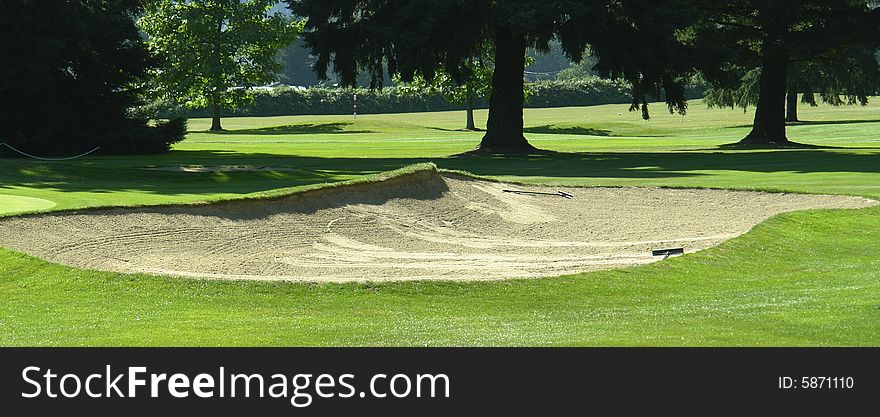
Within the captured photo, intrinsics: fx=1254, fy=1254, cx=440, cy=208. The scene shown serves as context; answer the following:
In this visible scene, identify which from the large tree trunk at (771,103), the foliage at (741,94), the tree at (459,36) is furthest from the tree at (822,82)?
the tree at (459,36)

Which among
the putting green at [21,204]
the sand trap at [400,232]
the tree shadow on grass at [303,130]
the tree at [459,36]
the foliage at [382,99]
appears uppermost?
the tree at [459,36]

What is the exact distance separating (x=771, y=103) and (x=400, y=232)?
31.7 meters

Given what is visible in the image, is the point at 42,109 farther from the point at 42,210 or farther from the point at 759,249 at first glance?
the point at 759,249

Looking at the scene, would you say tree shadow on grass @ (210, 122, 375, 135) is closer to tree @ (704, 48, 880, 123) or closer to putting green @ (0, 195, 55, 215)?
tree @ (704, 48, 880, 123)

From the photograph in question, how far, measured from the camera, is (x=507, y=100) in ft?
140

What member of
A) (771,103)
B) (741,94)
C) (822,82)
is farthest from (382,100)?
(771,103)

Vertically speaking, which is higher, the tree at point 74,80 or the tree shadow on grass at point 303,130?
the tree at point 74,80

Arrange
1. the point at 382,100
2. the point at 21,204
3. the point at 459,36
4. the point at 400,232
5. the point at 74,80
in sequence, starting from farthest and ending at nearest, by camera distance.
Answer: the point at 382,100
the point at 74,80
the point at 459,36
the point at 400,232
the point at 21,204

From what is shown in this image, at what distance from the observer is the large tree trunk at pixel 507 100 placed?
42500 millimetres

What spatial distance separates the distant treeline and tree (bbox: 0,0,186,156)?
60127 millimetres

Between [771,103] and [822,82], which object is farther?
[822,82]

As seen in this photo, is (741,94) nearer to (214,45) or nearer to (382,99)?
(214,45)

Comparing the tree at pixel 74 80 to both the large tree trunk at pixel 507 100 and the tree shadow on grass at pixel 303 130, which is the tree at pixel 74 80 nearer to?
the large tree trunk at pixel 507 100

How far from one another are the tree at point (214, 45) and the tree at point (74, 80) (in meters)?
33.6
